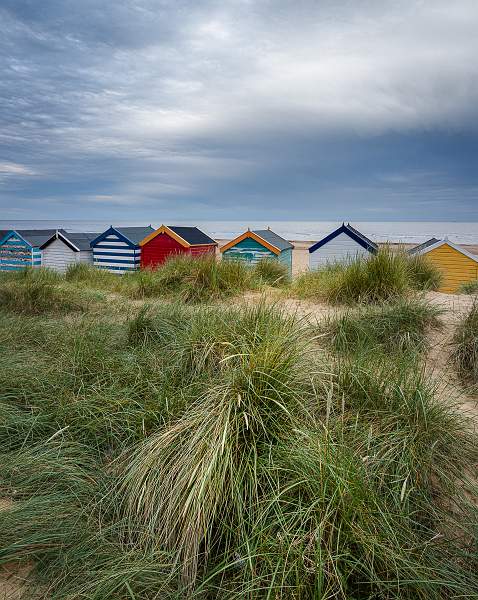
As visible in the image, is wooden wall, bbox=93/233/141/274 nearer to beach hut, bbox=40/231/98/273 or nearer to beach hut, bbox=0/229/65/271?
beach hut, bbox=40/231/98/273

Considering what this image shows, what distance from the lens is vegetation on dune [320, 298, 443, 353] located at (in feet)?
18.3

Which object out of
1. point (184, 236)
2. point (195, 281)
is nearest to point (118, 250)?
point (184, 236)

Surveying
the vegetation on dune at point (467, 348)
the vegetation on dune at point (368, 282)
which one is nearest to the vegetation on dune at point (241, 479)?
the vegetation on dune at point (467, 348)

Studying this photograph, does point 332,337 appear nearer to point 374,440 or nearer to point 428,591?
point 374,440

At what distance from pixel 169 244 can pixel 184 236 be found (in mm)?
518

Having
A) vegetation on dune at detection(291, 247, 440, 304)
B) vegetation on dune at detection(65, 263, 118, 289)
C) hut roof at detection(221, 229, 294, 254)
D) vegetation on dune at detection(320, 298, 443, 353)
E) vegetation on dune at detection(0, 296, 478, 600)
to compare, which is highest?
hut roof at detection(221, 229, 294, 254)

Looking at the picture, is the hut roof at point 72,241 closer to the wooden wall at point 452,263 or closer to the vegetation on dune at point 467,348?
the wooden wall at point 452,263

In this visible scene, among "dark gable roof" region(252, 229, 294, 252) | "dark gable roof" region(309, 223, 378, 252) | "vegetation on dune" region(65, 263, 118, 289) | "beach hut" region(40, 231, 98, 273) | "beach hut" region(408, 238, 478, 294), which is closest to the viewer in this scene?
"vegetation on dune" region(65, 263, 118, 289)

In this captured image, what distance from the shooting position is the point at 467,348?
5383 mm

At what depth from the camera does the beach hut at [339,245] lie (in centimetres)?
1289

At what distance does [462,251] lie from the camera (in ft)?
48.5

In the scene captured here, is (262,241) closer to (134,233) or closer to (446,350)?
(134,233)

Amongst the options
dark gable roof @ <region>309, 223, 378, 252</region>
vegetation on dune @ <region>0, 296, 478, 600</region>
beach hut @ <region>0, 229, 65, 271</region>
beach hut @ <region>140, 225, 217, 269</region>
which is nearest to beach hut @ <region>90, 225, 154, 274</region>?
beach hut @ <region>140, 225, 217, 269</region>

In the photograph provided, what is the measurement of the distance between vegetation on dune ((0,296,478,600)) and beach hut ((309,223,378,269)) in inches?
325
